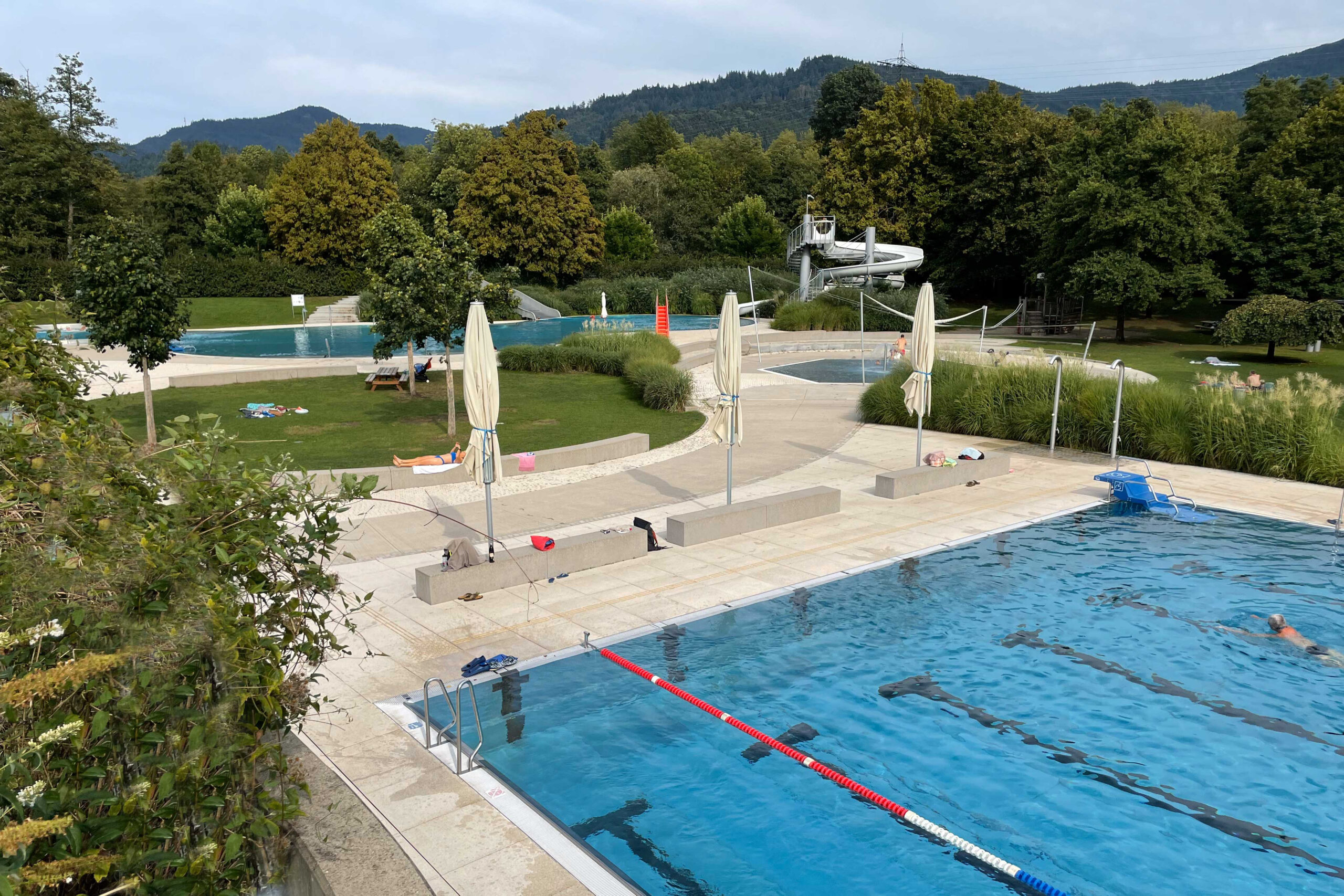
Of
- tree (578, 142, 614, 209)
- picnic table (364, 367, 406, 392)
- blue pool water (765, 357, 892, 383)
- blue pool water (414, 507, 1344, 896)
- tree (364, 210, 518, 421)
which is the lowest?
blue pool water (414, 507, 1344, 896)

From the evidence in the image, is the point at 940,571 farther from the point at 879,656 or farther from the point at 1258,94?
the point at 1258,94

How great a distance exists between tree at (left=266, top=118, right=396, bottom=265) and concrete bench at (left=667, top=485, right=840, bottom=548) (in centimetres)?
5356

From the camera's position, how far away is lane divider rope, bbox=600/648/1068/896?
19.2ft

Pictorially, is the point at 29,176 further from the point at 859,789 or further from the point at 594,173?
the point at 859,789

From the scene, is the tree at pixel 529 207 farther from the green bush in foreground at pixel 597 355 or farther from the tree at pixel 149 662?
the tree at pixel 149 662

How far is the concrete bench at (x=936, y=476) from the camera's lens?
1480 cm

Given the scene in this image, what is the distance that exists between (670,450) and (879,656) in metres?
9.85

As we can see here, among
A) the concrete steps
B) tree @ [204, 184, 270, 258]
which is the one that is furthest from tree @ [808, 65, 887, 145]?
tree @ [204, 184, 270, 258]

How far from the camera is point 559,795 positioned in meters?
6.88

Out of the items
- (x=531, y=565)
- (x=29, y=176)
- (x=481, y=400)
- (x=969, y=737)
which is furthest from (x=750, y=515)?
(x=29, y=176)

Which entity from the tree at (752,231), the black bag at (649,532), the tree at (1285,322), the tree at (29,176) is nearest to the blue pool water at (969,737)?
the black bag at (649,532)

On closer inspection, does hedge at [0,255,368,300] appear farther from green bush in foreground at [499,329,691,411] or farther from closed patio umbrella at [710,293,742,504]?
closed patio umbrella at [710,293,742,504]

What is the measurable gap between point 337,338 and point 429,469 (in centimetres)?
3046

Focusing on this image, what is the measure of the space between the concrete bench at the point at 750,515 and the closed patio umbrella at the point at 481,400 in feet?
9.10
